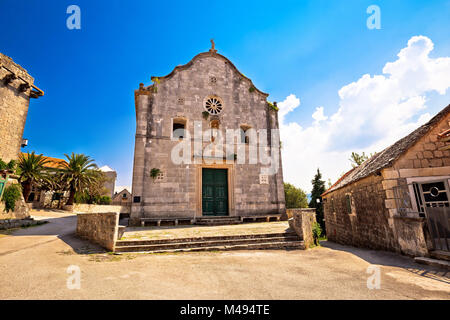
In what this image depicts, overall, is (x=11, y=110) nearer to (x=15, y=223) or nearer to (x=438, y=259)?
(x=15, y=223)

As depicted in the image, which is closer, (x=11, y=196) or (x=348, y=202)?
(x=348, y=202)

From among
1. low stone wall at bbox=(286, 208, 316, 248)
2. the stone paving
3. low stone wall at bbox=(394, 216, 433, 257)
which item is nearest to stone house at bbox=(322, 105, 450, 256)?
low stone wall at bbox=(394, 216, 433, 257)

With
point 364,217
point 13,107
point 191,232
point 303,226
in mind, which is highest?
point 13,107

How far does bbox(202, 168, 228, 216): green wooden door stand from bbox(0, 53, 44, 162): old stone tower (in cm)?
1249

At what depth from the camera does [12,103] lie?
44.8 ft

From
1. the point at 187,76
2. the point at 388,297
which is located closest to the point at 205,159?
the point at 187,76

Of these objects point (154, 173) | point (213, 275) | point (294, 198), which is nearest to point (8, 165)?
point (154, 173)

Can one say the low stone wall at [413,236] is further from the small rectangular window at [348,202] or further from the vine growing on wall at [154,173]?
the vine growing on wall at [154,173]

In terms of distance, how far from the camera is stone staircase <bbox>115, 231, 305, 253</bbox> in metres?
6.62

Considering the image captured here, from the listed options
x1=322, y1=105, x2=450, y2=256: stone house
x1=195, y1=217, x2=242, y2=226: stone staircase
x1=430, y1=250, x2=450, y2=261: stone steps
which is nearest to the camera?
x1=430, y1=250, x2=450, y2=261: stone steps

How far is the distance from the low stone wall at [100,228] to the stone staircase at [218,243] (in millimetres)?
345

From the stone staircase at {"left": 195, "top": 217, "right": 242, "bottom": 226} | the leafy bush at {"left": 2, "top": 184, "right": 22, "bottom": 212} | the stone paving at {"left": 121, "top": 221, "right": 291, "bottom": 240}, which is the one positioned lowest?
the stone paving at {"left": 121, "top": 221, "right": 291, "bottom": 240}

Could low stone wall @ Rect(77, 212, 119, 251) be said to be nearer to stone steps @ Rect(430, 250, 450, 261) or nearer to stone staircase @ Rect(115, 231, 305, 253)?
stone staircase @ Rect(115, 231, 305, 253)

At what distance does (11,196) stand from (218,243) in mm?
12365
